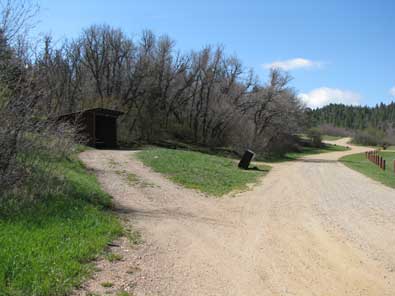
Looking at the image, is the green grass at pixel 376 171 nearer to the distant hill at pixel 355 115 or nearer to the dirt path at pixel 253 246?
the dirt path at pixel 253 246

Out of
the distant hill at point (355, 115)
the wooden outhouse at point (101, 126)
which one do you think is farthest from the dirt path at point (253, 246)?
the distant hill at point (355, 115)

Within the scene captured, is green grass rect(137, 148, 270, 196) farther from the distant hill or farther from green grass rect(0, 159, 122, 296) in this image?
the distant hill

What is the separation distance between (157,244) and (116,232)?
0.82 m

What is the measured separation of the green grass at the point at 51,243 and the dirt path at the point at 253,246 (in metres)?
0.36

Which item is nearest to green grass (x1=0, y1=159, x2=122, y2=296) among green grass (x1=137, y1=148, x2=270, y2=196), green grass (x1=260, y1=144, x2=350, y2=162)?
green grass (x1=137, y1=148, x2=270, y2=196)

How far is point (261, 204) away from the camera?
1099 cm

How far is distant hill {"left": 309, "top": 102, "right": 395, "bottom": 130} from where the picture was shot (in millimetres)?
162500

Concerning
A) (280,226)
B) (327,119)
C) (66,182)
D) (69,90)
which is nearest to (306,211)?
(280,226)

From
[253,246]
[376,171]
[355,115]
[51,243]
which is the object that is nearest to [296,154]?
[376,171]

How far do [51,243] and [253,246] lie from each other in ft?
10.9

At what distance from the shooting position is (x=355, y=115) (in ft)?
579

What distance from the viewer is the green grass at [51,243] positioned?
4039 mm

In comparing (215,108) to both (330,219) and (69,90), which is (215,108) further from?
(330,219)

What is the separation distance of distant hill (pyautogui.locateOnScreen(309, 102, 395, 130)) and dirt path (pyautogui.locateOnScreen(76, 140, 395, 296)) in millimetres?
155949
